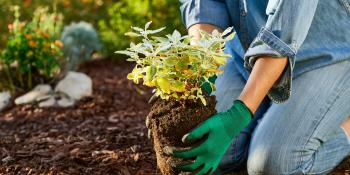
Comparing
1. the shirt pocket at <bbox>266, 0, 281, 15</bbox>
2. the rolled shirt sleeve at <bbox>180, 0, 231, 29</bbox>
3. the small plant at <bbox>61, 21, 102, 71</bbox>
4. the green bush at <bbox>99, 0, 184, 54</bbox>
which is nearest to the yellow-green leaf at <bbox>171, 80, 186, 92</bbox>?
the shirt pocket at <bbox>266, 0, 281, 15</bbox>

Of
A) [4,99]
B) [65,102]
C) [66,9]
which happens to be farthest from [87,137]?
[66,9]

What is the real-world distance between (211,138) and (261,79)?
11.1 inches

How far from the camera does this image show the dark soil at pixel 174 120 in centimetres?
219

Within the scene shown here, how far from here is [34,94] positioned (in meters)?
4.33

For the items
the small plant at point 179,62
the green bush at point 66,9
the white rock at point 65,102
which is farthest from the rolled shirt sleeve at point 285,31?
the green bush at point 66,9

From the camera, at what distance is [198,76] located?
2201 millimetres

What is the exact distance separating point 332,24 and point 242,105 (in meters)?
0.60

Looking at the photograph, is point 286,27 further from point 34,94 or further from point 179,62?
point 34,94

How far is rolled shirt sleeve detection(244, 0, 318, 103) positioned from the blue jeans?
25cm

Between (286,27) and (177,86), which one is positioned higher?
(286,27)

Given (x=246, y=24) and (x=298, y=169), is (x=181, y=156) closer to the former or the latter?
(x=298, y=169)

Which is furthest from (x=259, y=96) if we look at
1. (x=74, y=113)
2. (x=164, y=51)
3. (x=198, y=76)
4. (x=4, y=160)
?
(x=74, y=113)

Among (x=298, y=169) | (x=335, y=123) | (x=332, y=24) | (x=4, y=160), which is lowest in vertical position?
(x=4, y=160)

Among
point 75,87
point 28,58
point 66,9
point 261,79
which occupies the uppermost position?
point 66,9
